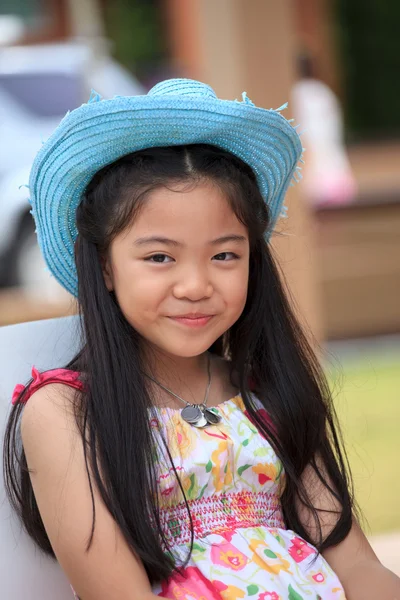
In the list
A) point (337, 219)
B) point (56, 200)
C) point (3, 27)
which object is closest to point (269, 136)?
point (56, 200)

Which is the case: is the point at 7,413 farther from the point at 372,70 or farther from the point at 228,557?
the point at 372,70

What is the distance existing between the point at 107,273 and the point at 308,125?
21.1ft

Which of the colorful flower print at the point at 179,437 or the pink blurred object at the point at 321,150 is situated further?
the pink blurred object at the point at 321,150

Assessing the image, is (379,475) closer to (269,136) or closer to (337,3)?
(269,136)

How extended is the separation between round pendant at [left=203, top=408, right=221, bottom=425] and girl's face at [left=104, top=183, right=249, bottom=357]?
0.42 feet

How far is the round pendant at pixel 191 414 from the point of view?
1942mm

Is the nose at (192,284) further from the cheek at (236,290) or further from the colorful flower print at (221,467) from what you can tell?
the colorful flower print at (221,467)

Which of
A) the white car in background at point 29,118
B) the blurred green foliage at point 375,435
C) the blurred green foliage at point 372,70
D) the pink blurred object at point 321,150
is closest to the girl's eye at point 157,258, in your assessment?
the blurred green foliage at point 375,435

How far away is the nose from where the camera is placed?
72.2 inches

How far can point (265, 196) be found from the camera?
2070mm

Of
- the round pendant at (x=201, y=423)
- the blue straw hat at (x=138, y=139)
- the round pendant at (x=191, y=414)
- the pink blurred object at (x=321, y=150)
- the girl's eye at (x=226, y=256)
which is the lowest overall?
the round pendant at (x=201, y=423)

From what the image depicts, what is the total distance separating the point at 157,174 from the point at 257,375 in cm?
49

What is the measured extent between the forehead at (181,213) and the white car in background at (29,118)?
15.0ft

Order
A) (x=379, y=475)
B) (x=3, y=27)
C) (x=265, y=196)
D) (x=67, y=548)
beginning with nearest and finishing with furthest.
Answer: (x=67, y=548), (x=265, y=196), (x=379, y=475), (x=3, y=27)
